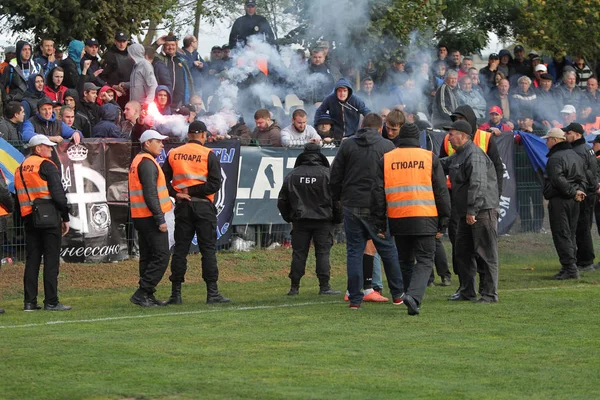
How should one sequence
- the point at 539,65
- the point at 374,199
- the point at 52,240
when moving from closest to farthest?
the point at 374,199, the point at 52,240, the point at 539,65

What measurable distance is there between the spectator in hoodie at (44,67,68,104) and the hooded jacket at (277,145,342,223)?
5.10 metres

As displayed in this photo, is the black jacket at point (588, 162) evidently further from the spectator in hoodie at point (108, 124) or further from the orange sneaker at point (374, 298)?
the spectator in hoodie at point (108, 124)

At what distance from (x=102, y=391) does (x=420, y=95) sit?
50.3 ft

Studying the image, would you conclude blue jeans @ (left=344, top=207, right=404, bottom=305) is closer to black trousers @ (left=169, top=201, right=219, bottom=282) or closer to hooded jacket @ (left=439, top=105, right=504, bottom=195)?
hooded jacket @ (left=439, top=105, right=504, bottom=195)

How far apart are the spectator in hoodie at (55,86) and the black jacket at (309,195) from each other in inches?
201

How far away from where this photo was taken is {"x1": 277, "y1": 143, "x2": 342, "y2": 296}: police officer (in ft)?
48.9

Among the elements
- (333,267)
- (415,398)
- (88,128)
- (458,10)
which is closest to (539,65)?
(458,10)

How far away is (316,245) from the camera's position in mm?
15109

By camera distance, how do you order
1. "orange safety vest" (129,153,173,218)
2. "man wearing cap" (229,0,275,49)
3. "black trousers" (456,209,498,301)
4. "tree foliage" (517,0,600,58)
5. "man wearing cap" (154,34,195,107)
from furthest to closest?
"tree foliage" (517,0,600,58), "man wearing cap" (229,0,275,49), "man wearing cap" (154,34,195,107), "orange safety vest" (129,153,173,218), "black trousers" (456,209,498,301)

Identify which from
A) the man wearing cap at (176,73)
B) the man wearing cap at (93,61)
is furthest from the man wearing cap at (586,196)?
the man wearing cap at (93,61)

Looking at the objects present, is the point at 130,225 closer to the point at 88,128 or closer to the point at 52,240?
the point at 88,128

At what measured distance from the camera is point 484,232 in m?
13.3

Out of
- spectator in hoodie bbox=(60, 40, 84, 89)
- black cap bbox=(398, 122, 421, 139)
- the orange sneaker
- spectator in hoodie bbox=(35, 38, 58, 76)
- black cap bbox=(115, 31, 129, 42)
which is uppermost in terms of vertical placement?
black cap bbox=(115, 31, 129, 42)

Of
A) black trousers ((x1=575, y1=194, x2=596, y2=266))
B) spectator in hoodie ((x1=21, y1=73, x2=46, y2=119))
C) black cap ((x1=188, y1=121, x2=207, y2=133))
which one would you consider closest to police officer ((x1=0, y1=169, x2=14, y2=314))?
black cap ((x1=188, y1=121, x2=207, y2=133))
